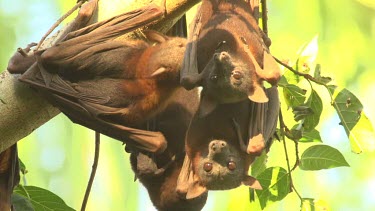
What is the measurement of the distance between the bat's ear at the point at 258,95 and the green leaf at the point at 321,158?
0.83m

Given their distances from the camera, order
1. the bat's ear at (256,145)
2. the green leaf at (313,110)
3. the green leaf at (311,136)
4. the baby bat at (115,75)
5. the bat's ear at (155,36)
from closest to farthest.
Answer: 1. the bat's ear at (256,145)
2. the baby bat at (115,75)
3. the bat's ear at (155,36)
4. the green leaf at (313,110)
5. the green leaf at (311,136)

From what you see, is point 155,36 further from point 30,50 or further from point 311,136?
point 311,136

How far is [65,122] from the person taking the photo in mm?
7934

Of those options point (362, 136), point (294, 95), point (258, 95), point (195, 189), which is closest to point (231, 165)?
point (195, 189)

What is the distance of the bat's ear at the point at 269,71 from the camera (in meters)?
3.16

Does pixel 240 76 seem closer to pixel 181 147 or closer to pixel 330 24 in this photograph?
pixel 181 147

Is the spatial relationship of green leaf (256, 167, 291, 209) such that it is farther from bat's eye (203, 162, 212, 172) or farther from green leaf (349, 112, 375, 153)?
bat's eye (203, 162, 212, 172)

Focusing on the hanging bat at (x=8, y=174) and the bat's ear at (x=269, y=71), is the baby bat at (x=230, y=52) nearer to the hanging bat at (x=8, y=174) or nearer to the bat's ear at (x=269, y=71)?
the bat's ear at (x=269, y=71)

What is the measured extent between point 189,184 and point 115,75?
2.39 feet

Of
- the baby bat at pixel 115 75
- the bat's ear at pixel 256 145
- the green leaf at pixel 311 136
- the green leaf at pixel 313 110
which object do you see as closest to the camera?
the bat's ear at pixel 256 145

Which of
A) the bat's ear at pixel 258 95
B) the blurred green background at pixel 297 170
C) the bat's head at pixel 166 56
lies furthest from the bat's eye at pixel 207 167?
the blurred green background at pixel 297 170

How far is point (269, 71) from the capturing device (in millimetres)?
3188

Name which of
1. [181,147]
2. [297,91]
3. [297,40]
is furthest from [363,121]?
[297,40]

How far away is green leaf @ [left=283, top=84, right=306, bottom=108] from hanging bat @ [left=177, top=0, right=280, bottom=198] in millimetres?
404
